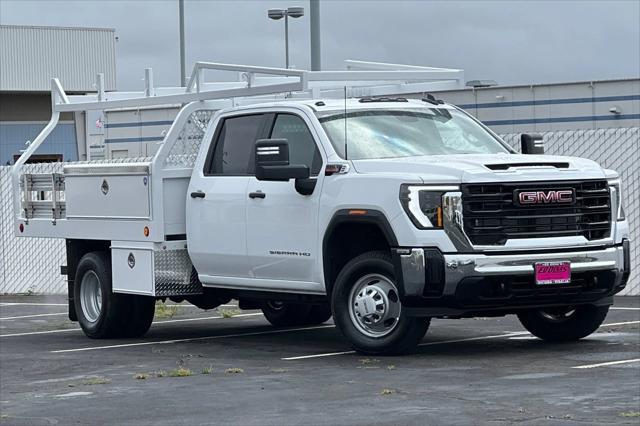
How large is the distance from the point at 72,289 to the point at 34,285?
8.88m

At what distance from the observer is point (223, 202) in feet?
43.4

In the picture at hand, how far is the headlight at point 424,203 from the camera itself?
445 inches

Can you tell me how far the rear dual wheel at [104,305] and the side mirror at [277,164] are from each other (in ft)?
9.59

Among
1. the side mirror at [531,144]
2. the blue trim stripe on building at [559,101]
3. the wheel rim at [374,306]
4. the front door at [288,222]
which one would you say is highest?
the blue trim stripe on building at [559,101]

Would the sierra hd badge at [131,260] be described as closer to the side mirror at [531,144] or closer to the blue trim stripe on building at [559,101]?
the side mirror at [531,144]

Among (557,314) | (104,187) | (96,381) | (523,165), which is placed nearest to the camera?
(96,381)

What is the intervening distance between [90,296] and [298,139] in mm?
3502

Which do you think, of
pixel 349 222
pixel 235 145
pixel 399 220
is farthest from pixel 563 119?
pixel 399 220

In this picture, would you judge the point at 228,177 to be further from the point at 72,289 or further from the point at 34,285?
the point at 34,285

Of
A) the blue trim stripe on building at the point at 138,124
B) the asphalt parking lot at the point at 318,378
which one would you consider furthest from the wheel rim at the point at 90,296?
the blue trim stripe on building at the point at 138,124

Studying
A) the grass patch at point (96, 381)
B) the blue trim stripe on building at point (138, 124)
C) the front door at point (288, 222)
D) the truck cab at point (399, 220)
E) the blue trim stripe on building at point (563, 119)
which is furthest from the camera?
the blue trim stripe on building at point (563, 119)

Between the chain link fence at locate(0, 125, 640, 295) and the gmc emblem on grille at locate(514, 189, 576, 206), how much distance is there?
3.83m

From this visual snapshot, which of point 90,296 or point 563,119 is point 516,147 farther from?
point 563,119

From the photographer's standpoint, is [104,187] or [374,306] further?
[104,187]
